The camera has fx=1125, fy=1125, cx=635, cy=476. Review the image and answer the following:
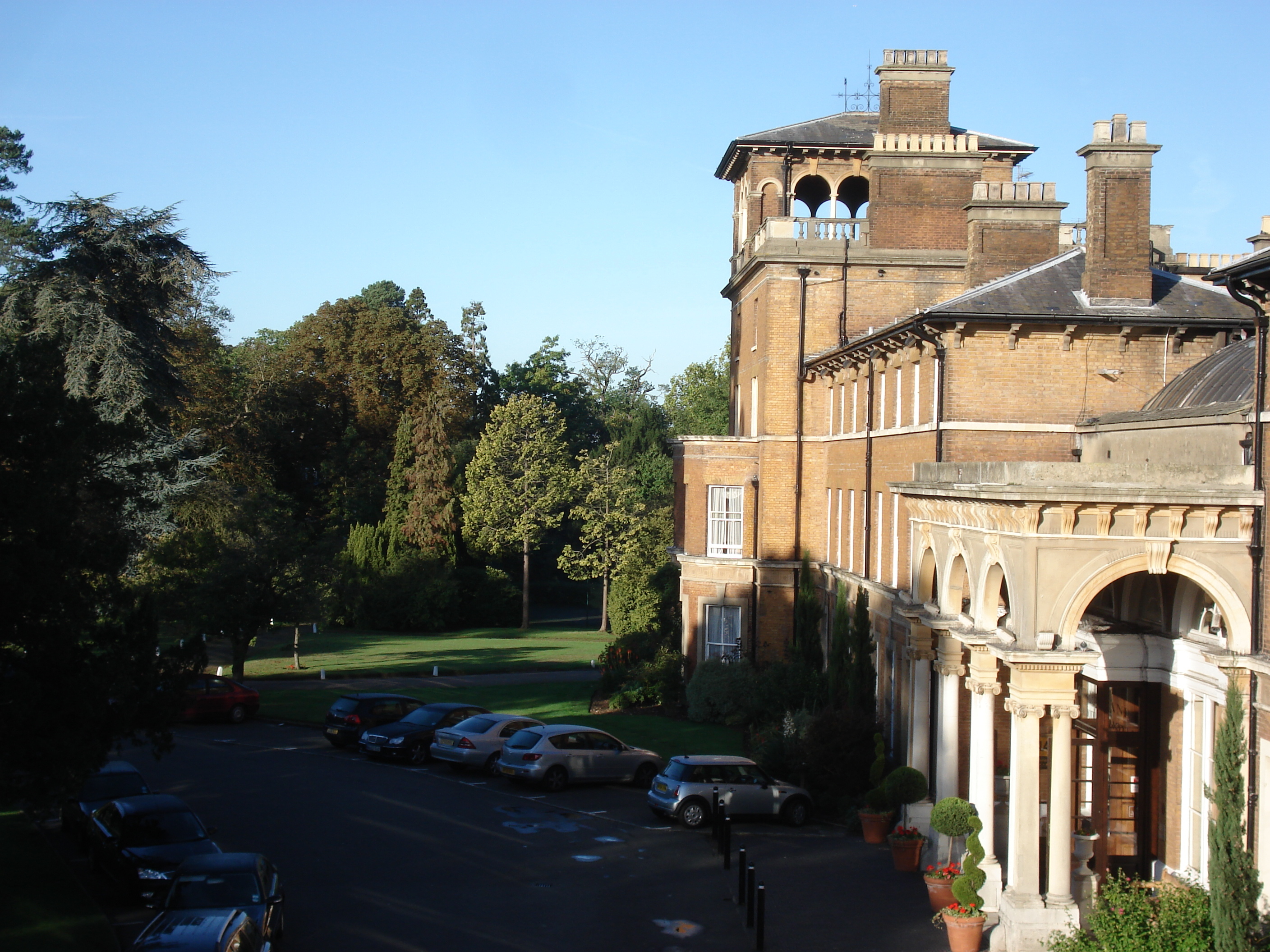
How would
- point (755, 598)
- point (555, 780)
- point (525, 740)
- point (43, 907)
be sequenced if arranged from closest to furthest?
1. point (43, 907)
2. point (555, 780)
3. point (525, 740)
4. point (755, 598)

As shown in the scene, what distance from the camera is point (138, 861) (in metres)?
16.2

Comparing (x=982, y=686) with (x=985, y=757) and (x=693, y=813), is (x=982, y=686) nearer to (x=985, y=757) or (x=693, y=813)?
(x=985, y=757)

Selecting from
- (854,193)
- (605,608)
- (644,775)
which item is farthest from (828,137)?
(605,608)

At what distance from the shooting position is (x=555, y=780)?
24.9 meters

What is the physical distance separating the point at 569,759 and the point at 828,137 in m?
22.2

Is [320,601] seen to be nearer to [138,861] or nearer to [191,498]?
[191,498]

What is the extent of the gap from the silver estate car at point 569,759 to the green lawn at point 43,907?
938cm

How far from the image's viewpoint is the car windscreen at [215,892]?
13.8 metres

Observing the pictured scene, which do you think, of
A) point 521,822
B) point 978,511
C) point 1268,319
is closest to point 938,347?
point 978,511

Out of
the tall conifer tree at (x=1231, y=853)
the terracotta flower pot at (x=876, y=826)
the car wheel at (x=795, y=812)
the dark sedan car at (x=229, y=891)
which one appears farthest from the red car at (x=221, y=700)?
the tall conifer tree at (x=1231, y=853)

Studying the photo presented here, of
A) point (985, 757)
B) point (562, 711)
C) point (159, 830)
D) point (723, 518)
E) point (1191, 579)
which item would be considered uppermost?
point (723, 518)

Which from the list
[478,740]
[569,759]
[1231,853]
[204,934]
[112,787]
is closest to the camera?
[1231,853]

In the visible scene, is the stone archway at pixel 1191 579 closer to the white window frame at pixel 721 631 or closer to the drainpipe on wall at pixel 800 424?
the drainpipe on wall at pixel 800 424

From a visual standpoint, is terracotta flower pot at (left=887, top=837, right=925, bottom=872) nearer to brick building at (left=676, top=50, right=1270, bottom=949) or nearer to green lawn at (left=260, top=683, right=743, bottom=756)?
brick building at (left=676, top=50, right=1270, bottom=949)
